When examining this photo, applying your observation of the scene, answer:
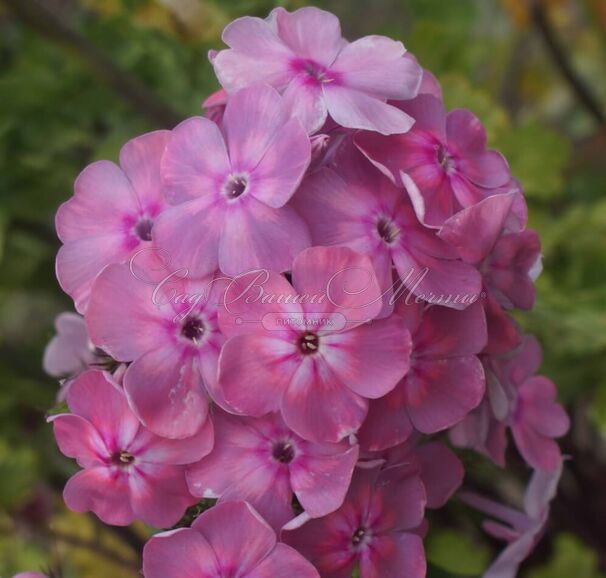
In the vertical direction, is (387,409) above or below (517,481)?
above

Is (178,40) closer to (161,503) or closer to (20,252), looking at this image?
(20,252)

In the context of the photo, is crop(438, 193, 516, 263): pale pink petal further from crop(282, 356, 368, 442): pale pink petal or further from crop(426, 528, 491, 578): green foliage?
→ crop(426, 528, 491, 578): green foliage

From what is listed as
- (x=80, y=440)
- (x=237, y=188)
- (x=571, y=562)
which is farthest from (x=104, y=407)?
(x=571, y=562)

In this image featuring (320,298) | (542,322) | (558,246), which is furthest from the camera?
(558,246)

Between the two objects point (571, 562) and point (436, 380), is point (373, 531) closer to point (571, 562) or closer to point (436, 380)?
point (436, 380)

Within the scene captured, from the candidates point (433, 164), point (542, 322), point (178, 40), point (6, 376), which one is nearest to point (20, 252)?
point (6, 376)

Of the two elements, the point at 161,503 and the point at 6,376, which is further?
the point at 6,376

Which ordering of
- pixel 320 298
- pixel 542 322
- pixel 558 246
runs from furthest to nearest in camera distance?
pixel 558 246 < pixel 542 322 < pixel 320 298
